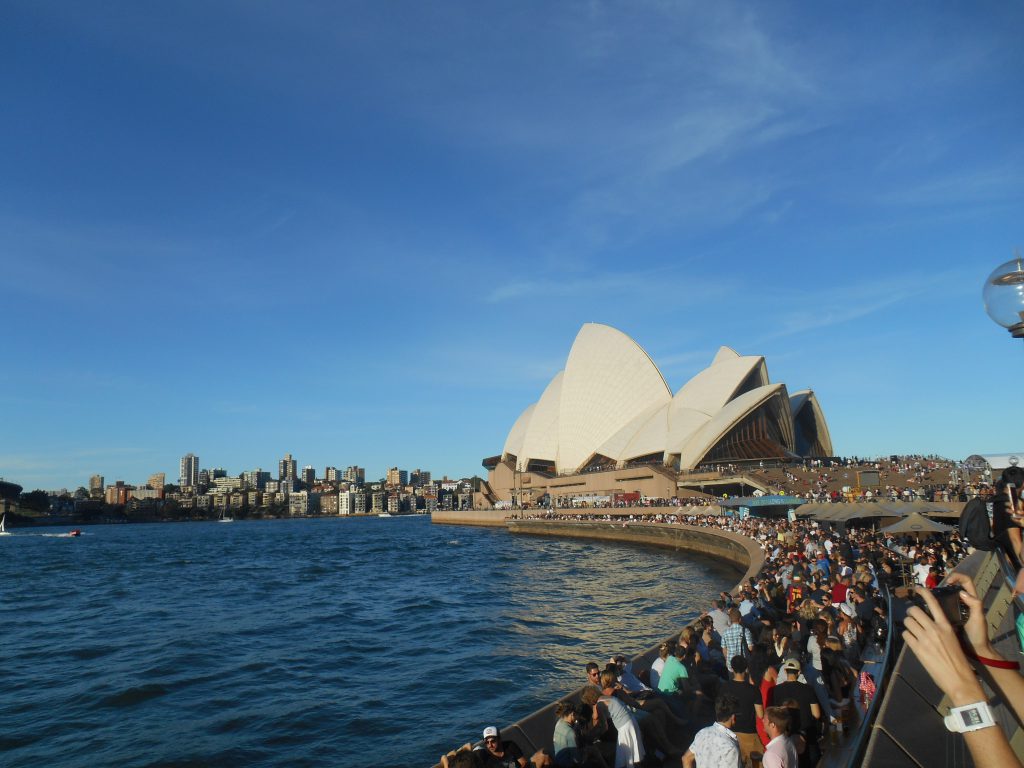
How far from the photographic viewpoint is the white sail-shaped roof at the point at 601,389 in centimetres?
5797

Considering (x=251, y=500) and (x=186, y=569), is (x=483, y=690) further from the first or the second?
(x=251, y=500)

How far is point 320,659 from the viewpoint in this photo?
12570 mm

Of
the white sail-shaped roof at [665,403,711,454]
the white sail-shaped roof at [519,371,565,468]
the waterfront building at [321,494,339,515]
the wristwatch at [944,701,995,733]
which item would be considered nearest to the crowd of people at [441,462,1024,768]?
the wristwatch at [944,701,995,733]

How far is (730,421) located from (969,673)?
4647 centimetres

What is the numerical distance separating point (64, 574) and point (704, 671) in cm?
3303

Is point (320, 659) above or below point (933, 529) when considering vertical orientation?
below

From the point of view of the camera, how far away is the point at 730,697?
3945 mm

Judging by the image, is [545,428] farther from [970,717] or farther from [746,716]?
[970,717]

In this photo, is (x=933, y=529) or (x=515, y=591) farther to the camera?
(x=515, y=591)

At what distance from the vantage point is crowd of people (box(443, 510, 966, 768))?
13.1 ft

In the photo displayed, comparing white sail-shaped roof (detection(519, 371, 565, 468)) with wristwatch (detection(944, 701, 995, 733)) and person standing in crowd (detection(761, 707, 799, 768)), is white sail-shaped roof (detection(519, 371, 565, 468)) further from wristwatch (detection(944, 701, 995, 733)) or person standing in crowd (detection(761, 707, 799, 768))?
wristwatch (detection(944, 701, 995, 733))

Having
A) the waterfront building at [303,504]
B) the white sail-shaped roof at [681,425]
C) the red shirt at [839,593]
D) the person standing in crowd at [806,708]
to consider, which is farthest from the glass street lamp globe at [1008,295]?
the waterfront building at [303,504]

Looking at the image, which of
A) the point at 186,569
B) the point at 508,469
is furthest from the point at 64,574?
the point at 508,469

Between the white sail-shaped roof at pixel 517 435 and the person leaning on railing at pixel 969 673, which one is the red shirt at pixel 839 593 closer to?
the person leaning on railing at pixel 969 673
